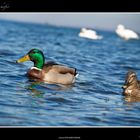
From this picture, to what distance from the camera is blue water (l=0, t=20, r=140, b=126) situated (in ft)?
26.4

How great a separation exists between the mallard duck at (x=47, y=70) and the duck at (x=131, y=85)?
485 millimetres

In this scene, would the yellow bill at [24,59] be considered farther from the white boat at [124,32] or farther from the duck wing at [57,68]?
the white boat at [124,32]

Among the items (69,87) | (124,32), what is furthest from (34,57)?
(124,32)

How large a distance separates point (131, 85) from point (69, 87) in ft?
1.93

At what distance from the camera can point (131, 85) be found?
8.67 m

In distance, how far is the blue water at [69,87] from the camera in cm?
805

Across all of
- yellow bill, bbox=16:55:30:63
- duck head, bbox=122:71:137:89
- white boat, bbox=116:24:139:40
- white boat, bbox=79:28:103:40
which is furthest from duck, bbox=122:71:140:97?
yellow bill, bbox=16:55:30:63

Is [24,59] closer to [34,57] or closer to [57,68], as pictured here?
[34,57]

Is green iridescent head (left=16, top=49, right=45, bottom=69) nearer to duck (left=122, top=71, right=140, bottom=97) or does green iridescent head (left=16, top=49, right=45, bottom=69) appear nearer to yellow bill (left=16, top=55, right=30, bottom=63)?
yellow bill (left=16, top=55, right=30, bottom=63)

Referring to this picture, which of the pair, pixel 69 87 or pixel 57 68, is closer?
pixel 69 87
